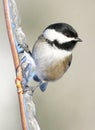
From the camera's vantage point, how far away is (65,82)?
190cm

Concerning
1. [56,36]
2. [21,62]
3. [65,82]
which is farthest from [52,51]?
[65,82]

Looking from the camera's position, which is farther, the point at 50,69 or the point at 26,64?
the point at 50,69

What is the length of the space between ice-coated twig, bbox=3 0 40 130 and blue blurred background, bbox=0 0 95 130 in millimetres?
762

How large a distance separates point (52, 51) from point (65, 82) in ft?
3.07

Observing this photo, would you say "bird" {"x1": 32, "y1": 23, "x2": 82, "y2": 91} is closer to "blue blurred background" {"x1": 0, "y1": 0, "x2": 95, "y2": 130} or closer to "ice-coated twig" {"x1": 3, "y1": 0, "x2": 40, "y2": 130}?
"ice-coated twig" {"x1": 3, "y1": 0, "x2": 40, "y2": 130}

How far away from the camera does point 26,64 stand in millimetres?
833

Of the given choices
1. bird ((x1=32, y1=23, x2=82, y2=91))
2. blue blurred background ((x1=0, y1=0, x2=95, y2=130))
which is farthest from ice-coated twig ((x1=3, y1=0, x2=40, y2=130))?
blue blurred background ((x1=0, y1=0, x2=95, y2=130))

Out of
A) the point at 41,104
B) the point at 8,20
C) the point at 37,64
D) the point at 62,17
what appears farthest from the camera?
the point at 62,17

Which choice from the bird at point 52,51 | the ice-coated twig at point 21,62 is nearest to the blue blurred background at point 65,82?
the bird at point 52,51

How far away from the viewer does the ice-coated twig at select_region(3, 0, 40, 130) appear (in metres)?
0.80

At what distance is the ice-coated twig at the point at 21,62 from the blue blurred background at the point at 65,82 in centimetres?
76

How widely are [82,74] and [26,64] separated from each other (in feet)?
3.72

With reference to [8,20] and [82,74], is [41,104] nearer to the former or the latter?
[82,74]

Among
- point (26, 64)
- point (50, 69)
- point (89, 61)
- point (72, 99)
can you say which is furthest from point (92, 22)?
point (26, 64)
